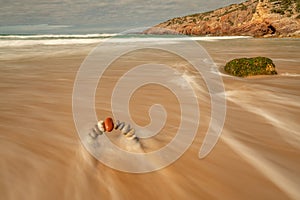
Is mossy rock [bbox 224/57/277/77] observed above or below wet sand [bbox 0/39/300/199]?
below

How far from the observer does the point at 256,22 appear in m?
62.8

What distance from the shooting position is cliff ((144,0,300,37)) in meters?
56.2

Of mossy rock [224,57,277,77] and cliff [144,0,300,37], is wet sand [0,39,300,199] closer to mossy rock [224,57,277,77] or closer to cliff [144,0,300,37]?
mossy rock [224,57,277,77]

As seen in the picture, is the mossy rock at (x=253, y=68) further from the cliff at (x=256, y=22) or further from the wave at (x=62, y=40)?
the cliff at (x=256, y=22)

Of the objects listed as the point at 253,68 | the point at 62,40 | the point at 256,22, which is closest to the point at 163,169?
the point at 253,68

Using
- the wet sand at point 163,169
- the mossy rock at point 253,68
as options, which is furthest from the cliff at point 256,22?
the wet sand at point 163,169

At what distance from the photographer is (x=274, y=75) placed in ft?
31.9

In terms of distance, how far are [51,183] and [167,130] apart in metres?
2.30

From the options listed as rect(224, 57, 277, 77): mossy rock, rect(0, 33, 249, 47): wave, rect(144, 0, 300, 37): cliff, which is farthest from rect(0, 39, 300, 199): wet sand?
rect(144, 0, 300, 37): cliff

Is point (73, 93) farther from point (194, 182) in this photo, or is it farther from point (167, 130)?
point (194, 182)

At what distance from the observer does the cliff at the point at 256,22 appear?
56219mm

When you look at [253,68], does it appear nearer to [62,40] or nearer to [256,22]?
[62,40]

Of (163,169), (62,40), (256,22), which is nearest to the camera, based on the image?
(163,169)

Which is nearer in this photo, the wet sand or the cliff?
the wet sand
